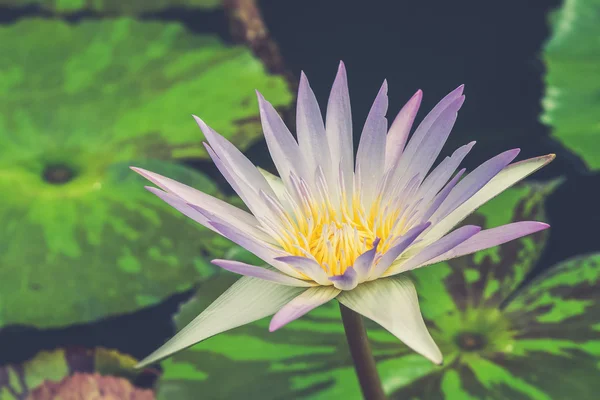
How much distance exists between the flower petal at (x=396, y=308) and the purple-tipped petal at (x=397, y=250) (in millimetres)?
23

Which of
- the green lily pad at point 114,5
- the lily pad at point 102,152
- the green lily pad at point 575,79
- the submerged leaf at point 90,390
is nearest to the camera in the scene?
the submerged leaf at point 90,390

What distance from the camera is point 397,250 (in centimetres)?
88

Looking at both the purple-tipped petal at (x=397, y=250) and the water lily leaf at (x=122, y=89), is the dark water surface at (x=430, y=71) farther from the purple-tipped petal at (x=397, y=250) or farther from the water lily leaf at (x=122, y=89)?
the purple-tipped petal at (x=397, y=250)

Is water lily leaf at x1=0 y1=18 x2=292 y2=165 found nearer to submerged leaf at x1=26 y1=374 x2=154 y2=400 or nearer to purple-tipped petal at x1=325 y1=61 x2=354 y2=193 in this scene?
submerged leaf at x1=26 y1=374 x2=154 y2=400

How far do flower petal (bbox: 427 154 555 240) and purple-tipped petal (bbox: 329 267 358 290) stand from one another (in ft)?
0.54

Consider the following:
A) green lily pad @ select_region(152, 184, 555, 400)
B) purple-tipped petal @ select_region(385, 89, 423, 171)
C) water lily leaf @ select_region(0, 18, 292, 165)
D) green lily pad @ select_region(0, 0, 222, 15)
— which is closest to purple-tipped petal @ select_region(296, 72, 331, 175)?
purple-tipped petal @ select_region(385, 89, 423, 171)

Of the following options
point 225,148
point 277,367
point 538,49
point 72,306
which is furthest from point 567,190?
point 72,306

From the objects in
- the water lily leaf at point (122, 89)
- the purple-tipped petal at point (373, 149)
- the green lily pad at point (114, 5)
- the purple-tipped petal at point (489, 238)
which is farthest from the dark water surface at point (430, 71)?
the purple-tipped petal at point (489, 238)

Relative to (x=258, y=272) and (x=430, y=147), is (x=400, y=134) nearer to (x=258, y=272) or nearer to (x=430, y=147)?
(x=430, y=147)

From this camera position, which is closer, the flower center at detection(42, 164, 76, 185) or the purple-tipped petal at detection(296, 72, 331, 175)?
the purple-tipped petal at detection(296, 72, 331, 175)

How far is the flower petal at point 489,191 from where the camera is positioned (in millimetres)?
Answer: 997

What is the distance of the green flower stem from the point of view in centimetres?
97

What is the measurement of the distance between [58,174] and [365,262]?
1.49 m

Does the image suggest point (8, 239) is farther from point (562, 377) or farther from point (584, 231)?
point (584, 231)
